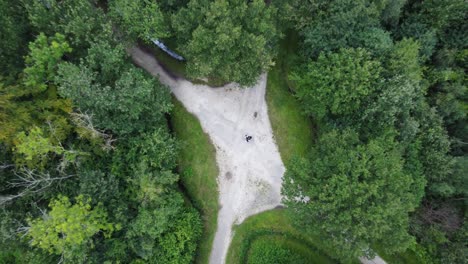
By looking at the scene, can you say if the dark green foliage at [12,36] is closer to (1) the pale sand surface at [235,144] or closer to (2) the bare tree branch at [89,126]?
(2) the bare tree branch at [89,126]

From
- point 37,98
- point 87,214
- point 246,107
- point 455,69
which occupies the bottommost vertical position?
point 87,214

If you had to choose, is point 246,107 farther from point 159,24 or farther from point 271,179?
point 159,24

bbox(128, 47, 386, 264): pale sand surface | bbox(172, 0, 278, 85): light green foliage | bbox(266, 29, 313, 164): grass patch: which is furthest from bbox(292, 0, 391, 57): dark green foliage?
bbox(128, 47, 386, 264): pale sand surface

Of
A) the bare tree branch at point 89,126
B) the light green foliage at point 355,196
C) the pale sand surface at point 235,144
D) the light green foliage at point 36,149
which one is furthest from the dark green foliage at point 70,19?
the light green foliage at point 355,196

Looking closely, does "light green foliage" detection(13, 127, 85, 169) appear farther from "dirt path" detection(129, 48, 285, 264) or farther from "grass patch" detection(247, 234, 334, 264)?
"grass patch" detection(247, 234, 334, 264)

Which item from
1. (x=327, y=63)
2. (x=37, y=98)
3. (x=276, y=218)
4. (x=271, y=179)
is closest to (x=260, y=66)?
(x=327, y=63)

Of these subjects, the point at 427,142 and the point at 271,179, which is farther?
the point at 271,179

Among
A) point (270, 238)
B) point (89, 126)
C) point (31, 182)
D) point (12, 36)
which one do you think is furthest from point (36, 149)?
point (270, 238)
